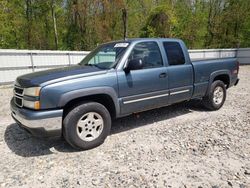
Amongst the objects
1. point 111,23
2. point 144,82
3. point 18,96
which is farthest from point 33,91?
point 111,23

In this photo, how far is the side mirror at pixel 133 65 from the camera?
3773mm

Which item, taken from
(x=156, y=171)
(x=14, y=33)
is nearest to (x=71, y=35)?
(x=14, y=33)

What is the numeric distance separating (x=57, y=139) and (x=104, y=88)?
146 centimetres

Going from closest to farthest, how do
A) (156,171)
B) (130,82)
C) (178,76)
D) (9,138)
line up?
(156,171) → (130,82) → (9,138) → (178,76)

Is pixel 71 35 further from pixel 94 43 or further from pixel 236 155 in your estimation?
pixel 236 155

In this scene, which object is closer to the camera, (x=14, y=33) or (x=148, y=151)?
(x=148, y=151)

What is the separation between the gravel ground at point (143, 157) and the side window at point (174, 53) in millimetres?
1383

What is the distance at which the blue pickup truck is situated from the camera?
129 inches

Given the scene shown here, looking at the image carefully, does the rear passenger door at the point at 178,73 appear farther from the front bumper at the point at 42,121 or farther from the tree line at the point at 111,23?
the tree line at the point at 111,23

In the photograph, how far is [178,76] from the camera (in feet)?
15.3

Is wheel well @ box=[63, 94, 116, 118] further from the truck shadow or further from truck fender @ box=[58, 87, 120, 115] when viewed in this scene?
the truck shadow

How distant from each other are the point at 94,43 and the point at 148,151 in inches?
777

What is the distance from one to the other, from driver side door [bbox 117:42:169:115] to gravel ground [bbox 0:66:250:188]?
24.8 inches

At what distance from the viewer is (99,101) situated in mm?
3926
